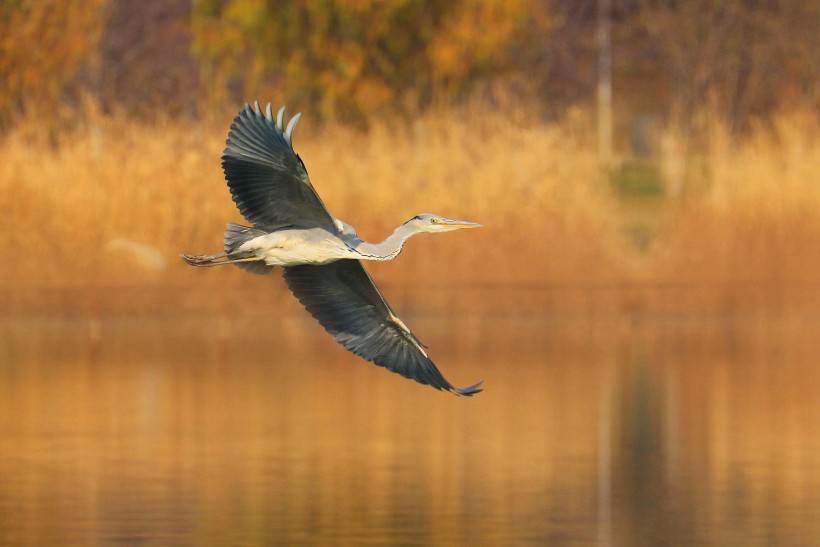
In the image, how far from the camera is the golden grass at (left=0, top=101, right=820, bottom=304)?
17.7 meters

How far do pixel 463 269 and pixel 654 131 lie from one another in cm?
1566

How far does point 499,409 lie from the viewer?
41.7 ft

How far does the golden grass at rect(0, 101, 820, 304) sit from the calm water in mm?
708

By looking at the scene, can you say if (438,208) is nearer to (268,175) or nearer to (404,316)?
(404,316)

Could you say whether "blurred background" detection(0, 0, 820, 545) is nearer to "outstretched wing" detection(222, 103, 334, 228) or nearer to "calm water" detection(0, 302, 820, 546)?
"calm water" detection(0, 302, 820, 546)

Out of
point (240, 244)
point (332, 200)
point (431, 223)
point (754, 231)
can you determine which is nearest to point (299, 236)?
point (240, 244)

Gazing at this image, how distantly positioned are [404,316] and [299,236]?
8766 mm

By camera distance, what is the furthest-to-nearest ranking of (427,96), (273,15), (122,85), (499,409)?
(122,85), (427,96), (273,15), (499,409)

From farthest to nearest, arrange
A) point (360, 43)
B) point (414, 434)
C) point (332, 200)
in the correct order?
point (360, 43) → point (332, 200) → point (414, 434)

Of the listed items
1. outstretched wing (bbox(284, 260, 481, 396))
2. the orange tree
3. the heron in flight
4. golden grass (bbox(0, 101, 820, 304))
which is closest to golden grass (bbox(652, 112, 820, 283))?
golden grass (bbox(0, 101, 820, 304))

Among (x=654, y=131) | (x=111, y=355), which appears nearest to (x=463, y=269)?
(x=111, y=355)

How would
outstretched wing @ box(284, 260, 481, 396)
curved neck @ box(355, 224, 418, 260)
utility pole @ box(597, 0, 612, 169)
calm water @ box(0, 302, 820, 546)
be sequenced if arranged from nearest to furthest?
curved neck @ box(355, 224, 418, 260) → outstretched wing @ box(284, 260, 481, 396) → calm water @ box(0, 302, 820, 546) → utility pole @ box(597, 0, 612, 169)

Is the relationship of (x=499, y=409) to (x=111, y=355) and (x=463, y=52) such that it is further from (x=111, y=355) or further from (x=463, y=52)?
(x=463, y=52)

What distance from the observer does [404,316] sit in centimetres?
1706
